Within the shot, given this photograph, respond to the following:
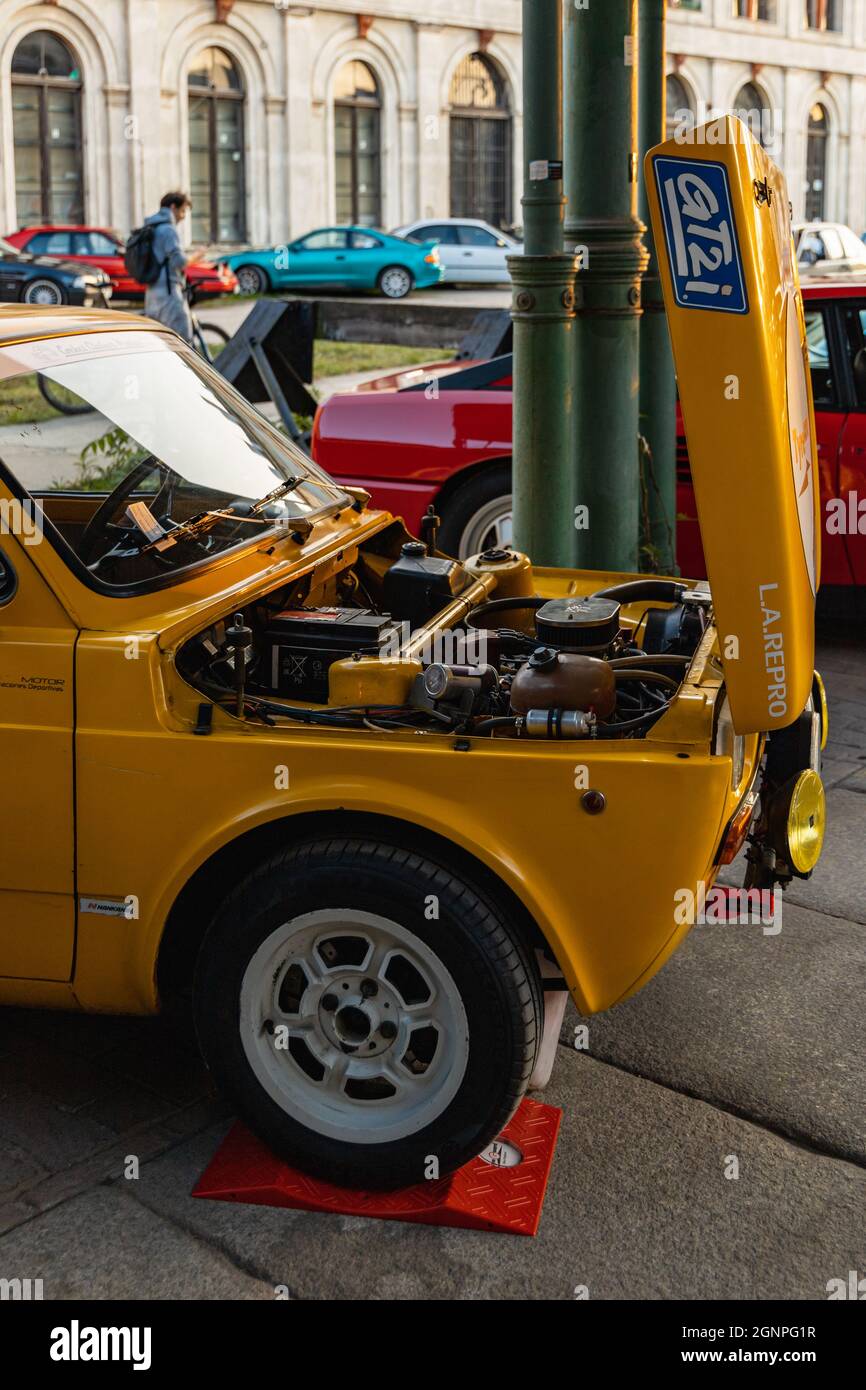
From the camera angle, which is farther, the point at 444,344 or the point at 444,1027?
the point at 444,344

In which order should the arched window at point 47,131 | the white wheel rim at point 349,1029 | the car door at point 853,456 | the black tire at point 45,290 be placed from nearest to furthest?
the white wheel rim at point 349,1029 → the car door at point 853,456 → the black tire at point 45,290 → the arched window at point 47,131

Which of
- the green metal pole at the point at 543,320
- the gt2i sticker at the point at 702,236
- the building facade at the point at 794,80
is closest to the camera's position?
the gt2i sticker at the point at 702,236

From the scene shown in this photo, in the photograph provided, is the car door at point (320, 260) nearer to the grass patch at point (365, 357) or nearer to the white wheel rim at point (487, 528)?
the grass patch at point (365, 357)

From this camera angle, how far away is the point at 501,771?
10.1 ft

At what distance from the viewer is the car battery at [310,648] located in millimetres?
3650

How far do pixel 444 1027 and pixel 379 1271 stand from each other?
0.49 m

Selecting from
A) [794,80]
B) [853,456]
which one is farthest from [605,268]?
[794,80]

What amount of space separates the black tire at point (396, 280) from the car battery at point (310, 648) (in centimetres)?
2795

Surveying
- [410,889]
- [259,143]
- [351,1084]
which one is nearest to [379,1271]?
[351,1084]

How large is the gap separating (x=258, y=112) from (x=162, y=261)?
27508 mm

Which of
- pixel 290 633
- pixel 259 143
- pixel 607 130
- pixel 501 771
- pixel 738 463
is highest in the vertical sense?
pixel 259 143

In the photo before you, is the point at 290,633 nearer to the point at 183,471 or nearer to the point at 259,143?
the point at 183,471

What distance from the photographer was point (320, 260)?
30.7 meters

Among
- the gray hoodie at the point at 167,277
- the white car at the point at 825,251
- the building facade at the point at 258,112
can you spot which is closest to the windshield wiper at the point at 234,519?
the gray hoodie at the point at 167,277
